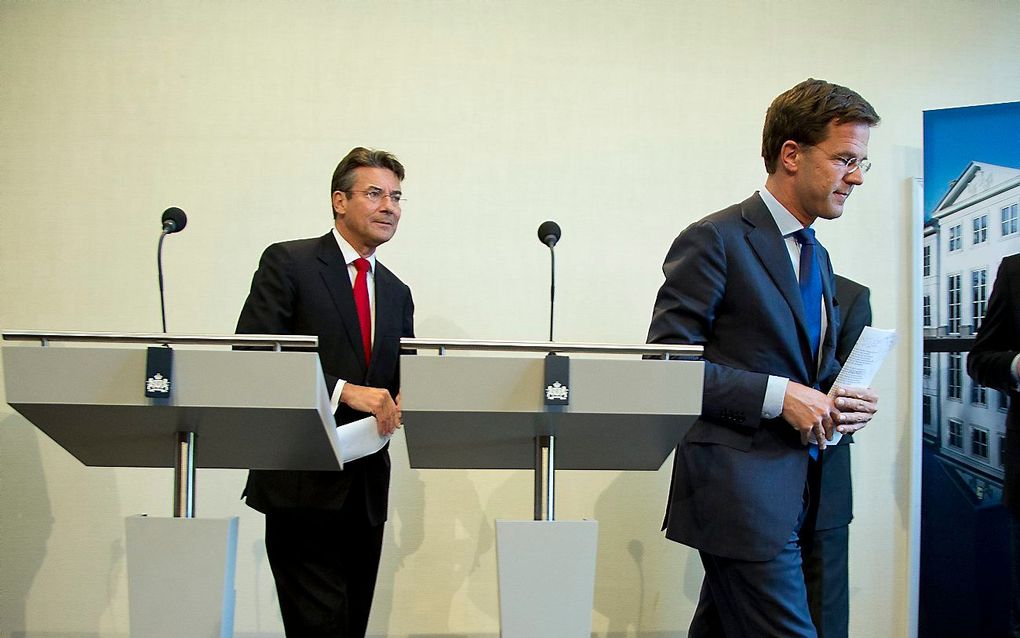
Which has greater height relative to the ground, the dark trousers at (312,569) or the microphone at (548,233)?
the microphone at (548,233)

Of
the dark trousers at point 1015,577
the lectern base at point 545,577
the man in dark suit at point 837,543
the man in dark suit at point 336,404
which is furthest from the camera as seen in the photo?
the dark trousers at point 1015,577

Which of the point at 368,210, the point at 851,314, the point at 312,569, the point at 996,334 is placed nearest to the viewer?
the point at 312,569

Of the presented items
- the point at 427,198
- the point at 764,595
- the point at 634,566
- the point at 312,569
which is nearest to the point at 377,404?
the point at 312,569

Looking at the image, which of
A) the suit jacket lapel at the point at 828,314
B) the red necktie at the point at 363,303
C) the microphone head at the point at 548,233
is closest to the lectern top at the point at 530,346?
the suit jacket lapel at the point at 828,314

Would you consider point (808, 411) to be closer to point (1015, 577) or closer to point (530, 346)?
point (530, 346)

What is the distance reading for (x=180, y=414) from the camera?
1.89 m

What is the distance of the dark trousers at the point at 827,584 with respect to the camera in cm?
306

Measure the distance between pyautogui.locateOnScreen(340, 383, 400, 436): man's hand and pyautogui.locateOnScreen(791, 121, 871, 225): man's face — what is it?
3.96 feet

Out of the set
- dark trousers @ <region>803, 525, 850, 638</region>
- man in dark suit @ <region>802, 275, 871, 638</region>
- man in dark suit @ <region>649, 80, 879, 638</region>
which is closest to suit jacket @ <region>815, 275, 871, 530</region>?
man in dark suit @ <region>802, 275, 871, 638</region>

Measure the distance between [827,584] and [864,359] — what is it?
1.10m

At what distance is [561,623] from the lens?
75.4 inches

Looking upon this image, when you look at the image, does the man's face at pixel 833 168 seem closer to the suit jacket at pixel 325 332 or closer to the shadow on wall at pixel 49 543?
the suit jacket at pixel 325 332

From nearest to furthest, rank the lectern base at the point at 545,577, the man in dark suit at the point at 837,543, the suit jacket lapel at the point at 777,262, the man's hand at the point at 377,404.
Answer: the lectern base at the point at 545,577, the suit jacket lapel at the point at 777,262, the man's hand at the point at 377,404, the man in dark suit at the point at 837,543

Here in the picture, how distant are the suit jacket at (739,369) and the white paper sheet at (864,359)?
11 centimetres
